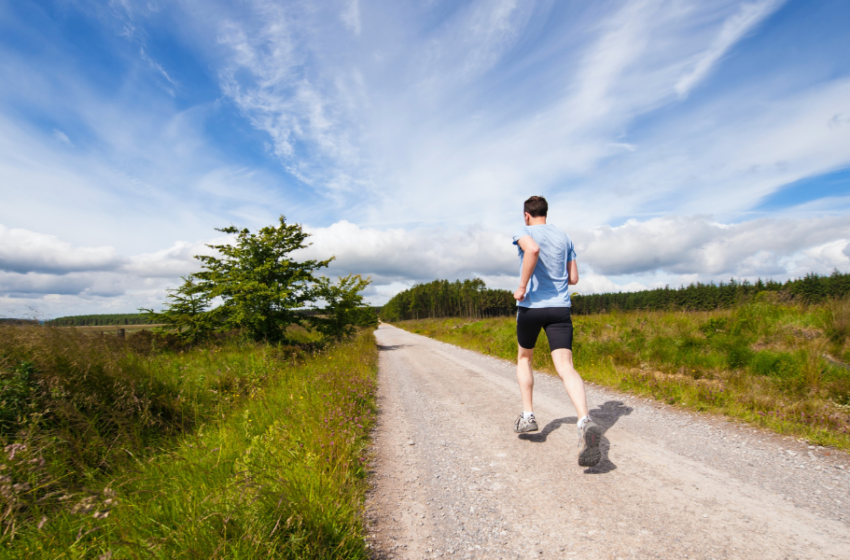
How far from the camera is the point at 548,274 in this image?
3.50 meters

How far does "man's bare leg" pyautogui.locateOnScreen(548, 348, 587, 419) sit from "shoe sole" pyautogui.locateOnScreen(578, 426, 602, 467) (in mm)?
173

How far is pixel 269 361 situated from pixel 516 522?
296 inches

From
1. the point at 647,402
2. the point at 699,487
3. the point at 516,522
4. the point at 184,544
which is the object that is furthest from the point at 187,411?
the point at 647,402

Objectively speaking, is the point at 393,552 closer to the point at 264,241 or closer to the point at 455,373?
the point at 455,373

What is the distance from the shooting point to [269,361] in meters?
8.48

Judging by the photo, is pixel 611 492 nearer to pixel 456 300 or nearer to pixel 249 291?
pixel 249 291

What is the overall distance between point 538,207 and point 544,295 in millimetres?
983

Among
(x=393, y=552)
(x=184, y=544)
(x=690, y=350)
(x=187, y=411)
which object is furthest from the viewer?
(x=690, y=350)

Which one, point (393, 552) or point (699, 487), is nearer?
point (393, 552)

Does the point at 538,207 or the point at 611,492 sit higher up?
the point at 538,207

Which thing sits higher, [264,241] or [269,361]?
[264,241]

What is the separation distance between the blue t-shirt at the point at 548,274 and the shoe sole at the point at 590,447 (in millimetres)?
1129

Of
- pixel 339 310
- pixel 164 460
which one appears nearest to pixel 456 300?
pixel 339 310

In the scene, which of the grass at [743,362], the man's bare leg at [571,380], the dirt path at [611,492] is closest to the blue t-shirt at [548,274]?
the man's bare leg at [571,380]
